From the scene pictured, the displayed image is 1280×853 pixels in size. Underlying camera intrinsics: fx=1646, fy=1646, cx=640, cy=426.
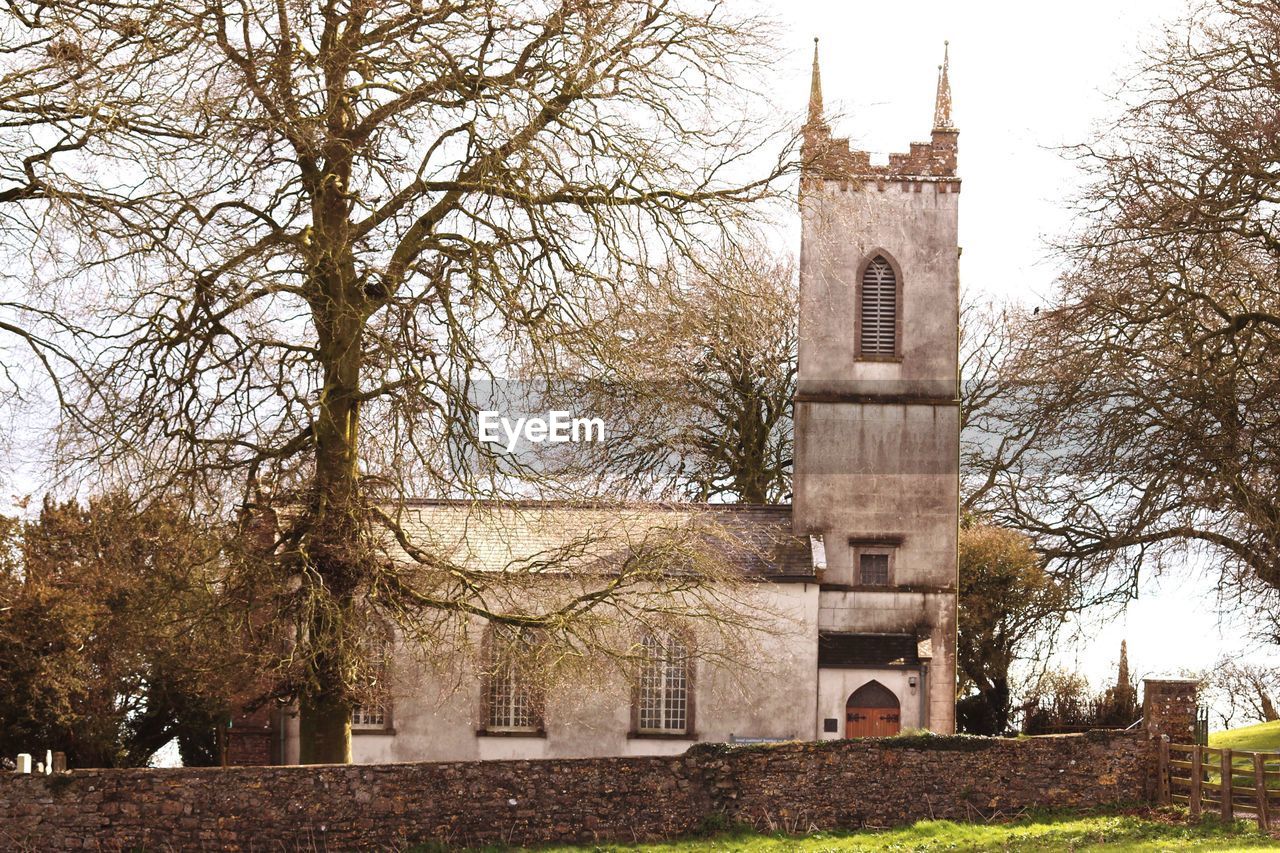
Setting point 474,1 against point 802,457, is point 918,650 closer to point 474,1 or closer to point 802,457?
point 802,457

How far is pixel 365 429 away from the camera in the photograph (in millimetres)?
19906

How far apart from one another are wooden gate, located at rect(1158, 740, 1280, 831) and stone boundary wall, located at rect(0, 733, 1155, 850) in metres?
0.43

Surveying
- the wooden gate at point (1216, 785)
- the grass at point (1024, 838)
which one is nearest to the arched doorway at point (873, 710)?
the wooden gate at point (1216, 785)

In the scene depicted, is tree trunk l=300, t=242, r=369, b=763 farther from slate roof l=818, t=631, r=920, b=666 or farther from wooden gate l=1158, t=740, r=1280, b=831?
slate roof l=818, t=631, r=920, b=666

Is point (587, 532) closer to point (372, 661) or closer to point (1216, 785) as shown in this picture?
point (372, 661)

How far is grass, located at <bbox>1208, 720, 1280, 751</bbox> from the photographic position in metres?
31.5

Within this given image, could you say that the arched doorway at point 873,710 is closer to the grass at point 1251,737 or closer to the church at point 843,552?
the church at point 843,552

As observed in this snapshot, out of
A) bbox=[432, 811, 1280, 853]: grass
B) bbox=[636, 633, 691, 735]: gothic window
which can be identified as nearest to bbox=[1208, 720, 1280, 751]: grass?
bbox=[636, 633, 691, 735]: gothic window

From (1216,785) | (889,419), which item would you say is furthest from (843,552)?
(1216,785)

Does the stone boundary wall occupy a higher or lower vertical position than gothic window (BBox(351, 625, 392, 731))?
lower

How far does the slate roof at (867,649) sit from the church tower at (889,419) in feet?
0.12

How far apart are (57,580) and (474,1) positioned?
13.2 meters

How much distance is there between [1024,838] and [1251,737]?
16206 millimetres

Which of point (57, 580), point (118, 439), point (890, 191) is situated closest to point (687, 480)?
point (890, 191)
